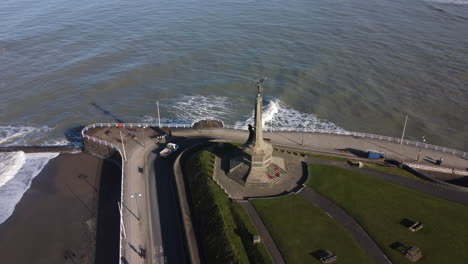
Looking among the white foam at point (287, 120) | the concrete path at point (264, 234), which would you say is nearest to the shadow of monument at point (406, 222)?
the concrete path at point (264, 234)

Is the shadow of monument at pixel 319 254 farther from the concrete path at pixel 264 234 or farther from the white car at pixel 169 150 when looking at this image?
the white car at pixel 169 150

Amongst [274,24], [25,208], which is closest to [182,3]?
[274,24]

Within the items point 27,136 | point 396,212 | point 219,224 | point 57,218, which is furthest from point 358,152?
point 27,136

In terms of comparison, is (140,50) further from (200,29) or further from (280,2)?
(280,2)

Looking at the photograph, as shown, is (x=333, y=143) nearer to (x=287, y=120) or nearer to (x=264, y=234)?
(x=287, y=120)

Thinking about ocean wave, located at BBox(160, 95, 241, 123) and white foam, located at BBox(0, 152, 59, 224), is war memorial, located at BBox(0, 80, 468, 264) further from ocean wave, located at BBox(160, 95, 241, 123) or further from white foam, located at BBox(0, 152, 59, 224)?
ocean wave, located at BBox(160, 95, 241, 123)

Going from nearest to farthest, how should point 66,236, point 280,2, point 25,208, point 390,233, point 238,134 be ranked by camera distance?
point 390,233
point 66,236
point 25,208
point 238,134
point 280,2
